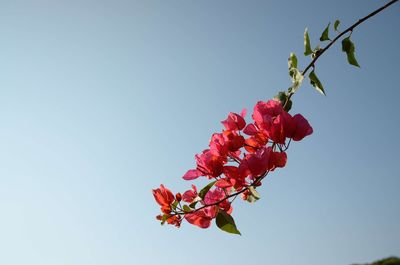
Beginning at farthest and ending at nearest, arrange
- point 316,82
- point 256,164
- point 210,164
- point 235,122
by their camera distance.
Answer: point 316,82 → point 235,122 → point 210,164 → point 256,164

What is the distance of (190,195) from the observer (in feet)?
5.10

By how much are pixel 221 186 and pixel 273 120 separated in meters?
0.35

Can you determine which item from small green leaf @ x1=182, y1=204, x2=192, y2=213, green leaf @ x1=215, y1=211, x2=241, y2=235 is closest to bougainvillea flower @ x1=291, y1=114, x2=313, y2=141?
green leaf @ x1=215, y1=211, x2=241, y2=235

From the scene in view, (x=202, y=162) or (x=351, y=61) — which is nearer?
(x=202, y=162)

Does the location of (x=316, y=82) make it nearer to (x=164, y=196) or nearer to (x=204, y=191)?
(x=204, y=191)

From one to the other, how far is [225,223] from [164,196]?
314 millimetres

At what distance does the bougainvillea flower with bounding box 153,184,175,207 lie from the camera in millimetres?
1487

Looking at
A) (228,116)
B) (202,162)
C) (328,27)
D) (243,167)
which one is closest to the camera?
(243,167)

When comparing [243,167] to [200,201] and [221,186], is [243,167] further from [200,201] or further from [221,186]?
[200,201]

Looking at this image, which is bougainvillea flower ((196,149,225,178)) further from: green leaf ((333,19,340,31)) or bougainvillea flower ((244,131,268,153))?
green leaf ((333,19,340,31))

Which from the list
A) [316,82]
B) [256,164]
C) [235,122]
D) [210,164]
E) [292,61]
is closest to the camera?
[256,164]

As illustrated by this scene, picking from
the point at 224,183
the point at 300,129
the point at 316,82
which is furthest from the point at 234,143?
the point at 316,82

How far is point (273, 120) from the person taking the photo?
4.56 ft

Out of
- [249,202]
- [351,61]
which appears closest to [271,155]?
[249,202]
